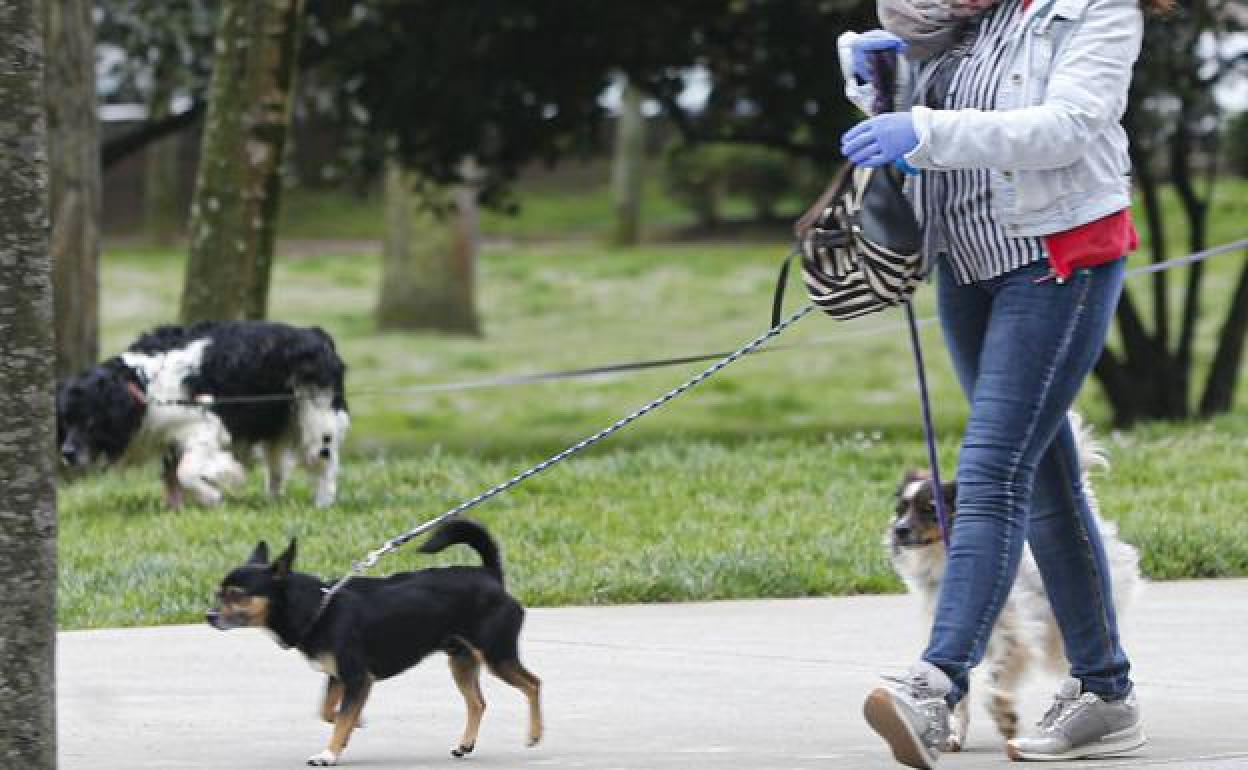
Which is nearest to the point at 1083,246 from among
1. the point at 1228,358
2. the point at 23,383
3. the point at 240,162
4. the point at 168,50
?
the point at 23,383

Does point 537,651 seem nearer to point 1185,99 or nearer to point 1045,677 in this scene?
point 1045,677

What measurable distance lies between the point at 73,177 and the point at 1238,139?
8846mm

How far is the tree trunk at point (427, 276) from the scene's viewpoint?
1152 inches

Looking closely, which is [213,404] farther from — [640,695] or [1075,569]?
[1075,569]

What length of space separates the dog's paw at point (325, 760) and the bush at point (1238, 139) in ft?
45.3

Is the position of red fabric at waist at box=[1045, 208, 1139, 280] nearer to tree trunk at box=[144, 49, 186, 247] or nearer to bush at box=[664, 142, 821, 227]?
bush at box=[664, 142, 821, 227]

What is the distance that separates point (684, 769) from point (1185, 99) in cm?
1286

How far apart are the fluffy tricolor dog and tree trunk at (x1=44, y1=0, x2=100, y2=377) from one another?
9.09 metres

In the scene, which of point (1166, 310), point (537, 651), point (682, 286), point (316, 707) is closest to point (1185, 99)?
point (1166, 310)

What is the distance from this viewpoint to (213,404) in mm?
Answer: 10836

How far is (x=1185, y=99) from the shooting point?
17.1m

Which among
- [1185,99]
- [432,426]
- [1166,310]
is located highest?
[1185,99]

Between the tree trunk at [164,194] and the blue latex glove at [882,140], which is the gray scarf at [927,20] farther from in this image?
the tree trunk at [164,194]

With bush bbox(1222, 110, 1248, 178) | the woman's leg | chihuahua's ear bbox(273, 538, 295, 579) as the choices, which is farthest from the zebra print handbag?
bush bbox(1222, 110, 1248, 178)
